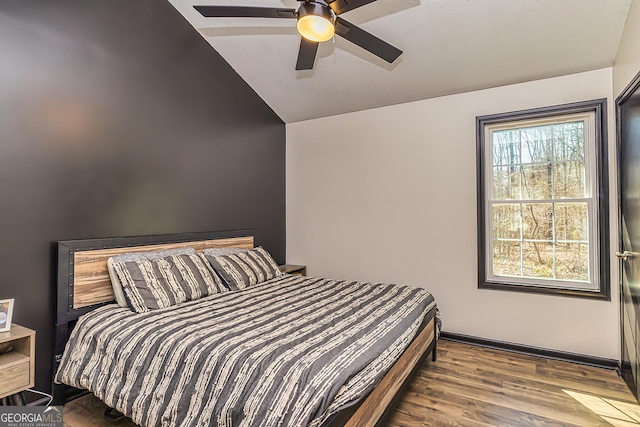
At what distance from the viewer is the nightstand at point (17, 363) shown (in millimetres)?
1831

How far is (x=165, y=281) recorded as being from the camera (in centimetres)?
253

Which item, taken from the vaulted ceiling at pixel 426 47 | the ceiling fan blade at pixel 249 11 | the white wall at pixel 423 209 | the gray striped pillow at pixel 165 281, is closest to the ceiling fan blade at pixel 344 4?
the ceiling fan blade at pixel 249 11

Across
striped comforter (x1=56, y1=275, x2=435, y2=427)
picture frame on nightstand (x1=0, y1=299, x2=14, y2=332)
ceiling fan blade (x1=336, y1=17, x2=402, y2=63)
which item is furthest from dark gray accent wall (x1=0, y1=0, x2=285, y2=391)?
ceiling fan blade (x1=336, y1=17, x2=402, y2=63)

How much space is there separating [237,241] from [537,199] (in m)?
3.07

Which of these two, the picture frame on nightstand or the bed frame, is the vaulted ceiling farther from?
the picture frame on nightstand

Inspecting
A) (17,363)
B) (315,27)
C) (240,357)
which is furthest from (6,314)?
(315,27)

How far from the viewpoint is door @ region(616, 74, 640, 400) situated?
7.46 ft

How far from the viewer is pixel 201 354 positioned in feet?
5.43

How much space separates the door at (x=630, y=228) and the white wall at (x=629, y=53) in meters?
0.10

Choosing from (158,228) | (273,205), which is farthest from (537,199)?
(158,228)

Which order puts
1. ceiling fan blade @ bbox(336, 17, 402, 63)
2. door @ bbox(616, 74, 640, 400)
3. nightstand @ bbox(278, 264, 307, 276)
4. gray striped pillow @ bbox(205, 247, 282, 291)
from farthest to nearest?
nightstand @ bbox(278, 264, 307, 276) < gray striped pillow @ bbox(205, 247, 282, 291) < door @ bbox(616, 74, 640, 400) < ceiling fan blade @ bbox(336, 17, 402, 63)

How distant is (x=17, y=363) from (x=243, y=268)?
1.63 m

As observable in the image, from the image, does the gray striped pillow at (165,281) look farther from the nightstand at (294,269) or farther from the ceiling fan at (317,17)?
the ceiling fan at (317,17)

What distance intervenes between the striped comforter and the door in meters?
1.46
